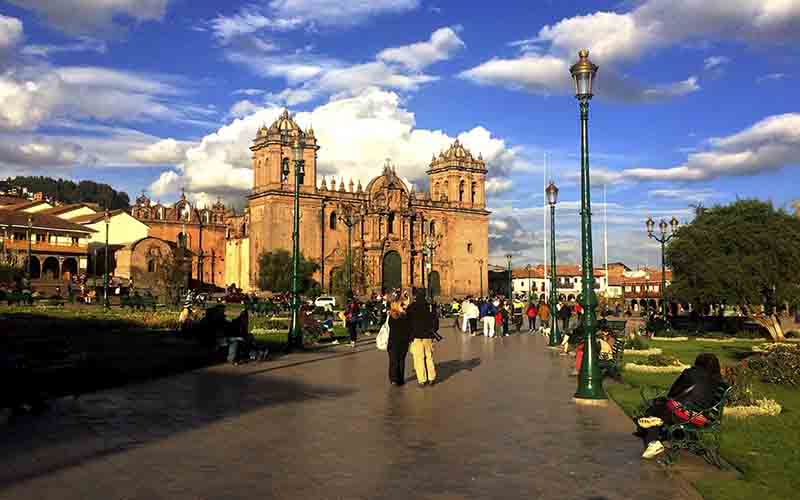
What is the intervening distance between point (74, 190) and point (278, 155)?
68580 millimetres

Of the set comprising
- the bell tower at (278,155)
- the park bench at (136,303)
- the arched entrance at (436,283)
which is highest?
the bell tower at (278,155)

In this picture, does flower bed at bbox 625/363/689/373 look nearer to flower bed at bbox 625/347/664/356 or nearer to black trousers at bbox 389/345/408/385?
flower bed at bbox 625/347/664/356

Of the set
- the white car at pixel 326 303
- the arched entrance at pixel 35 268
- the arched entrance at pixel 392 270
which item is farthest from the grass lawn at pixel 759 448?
the arched entrance at pixel 392 270

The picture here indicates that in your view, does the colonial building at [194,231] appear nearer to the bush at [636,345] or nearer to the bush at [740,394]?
the bush at [636,345]

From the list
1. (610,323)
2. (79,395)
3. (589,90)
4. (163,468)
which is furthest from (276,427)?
(610,323)

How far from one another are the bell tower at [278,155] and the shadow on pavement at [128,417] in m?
52.6

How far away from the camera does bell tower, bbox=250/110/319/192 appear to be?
65375 millimetres

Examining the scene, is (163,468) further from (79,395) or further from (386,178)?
(386,178)

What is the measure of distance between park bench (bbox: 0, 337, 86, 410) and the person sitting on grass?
7499 mm

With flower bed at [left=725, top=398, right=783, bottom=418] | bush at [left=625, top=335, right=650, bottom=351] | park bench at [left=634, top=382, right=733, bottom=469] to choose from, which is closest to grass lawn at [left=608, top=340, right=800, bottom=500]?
flower bed at [left=725, top=398, right=783, bottom=418]

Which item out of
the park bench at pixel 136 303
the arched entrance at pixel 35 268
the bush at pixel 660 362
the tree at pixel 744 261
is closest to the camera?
the bush at pixel 660 362

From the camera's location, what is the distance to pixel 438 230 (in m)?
76.9

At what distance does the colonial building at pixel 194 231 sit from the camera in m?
75.6

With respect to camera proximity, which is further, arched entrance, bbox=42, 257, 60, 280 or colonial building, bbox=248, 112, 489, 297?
colonial building, bbox=248, 112, 489, 297
